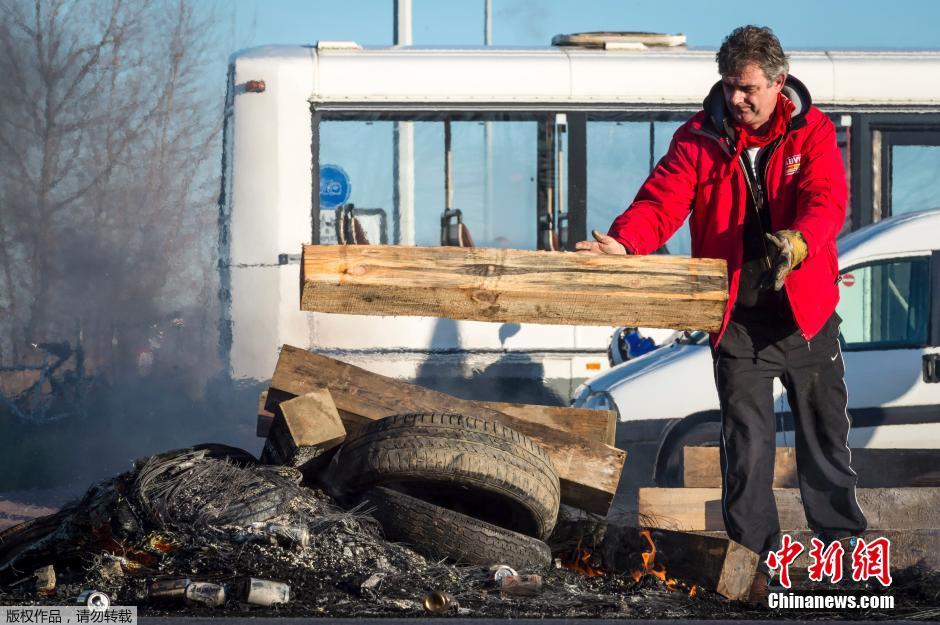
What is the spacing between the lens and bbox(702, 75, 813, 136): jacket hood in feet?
15.8

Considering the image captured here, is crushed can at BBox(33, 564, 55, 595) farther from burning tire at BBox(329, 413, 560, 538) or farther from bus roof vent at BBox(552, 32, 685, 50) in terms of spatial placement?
bus roof vent at BBox(552, 32, 685, 50)

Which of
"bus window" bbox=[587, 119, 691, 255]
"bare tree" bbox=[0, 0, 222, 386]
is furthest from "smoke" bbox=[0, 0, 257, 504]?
"bus window" bbox=[587, 119, 691, 255]

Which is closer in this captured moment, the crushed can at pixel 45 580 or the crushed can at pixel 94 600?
the crushed can at pixel 94 600

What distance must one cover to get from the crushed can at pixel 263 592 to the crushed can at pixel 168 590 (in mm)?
213

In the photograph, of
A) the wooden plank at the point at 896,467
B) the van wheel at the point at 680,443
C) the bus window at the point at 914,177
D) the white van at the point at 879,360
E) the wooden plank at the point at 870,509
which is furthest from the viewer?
the bus window at the point at 914,177

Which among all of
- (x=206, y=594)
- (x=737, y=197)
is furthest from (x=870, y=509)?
(x=206, y=594)

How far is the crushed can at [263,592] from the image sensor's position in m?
3.97

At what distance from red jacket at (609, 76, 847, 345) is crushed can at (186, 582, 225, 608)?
83.0 inches

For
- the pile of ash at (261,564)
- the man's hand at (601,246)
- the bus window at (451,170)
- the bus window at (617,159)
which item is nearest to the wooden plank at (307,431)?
the pile of ash at (261,564)

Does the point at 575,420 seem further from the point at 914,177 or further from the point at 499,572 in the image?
the point at 914,177

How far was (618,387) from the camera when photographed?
843cm

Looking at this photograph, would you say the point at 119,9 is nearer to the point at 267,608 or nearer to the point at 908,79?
the point at 908,79

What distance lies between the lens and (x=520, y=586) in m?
4.27

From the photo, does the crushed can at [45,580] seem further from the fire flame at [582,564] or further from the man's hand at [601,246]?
the man's hand at [601,246]
